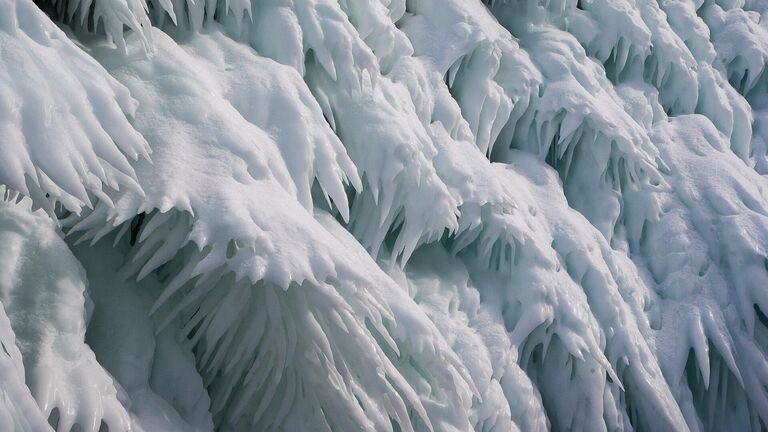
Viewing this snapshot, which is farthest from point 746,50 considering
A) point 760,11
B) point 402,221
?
point 402,221

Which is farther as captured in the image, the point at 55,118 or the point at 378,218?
the point at 378,218

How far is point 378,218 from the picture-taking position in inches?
102

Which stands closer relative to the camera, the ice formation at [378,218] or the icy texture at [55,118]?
the icy texture at [55,118]

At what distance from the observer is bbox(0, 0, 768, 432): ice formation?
1.68 metres

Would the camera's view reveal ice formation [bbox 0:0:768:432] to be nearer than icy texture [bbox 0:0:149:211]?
No

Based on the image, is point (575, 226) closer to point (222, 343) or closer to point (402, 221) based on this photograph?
point (402, 221)

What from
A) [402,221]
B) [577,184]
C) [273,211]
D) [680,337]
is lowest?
[680,337]

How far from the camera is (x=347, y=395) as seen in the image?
6.59 ft

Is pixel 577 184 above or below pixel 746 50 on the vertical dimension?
below

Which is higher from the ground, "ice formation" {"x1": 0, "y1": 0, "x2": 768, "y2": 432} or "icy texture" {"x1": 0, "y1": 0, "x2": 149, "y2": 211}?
"icy texture" {"x1": 0, "y1": 0, "x2": 149, "y2": 211}

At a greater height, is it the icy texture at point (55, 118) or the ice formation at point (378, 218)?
the icy texture at point (55, 118)

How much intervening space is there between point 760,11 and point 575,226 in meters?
2.63

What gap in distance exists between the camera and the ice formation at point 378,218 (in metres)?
1.68

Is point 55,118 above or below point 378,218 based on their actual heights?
above
